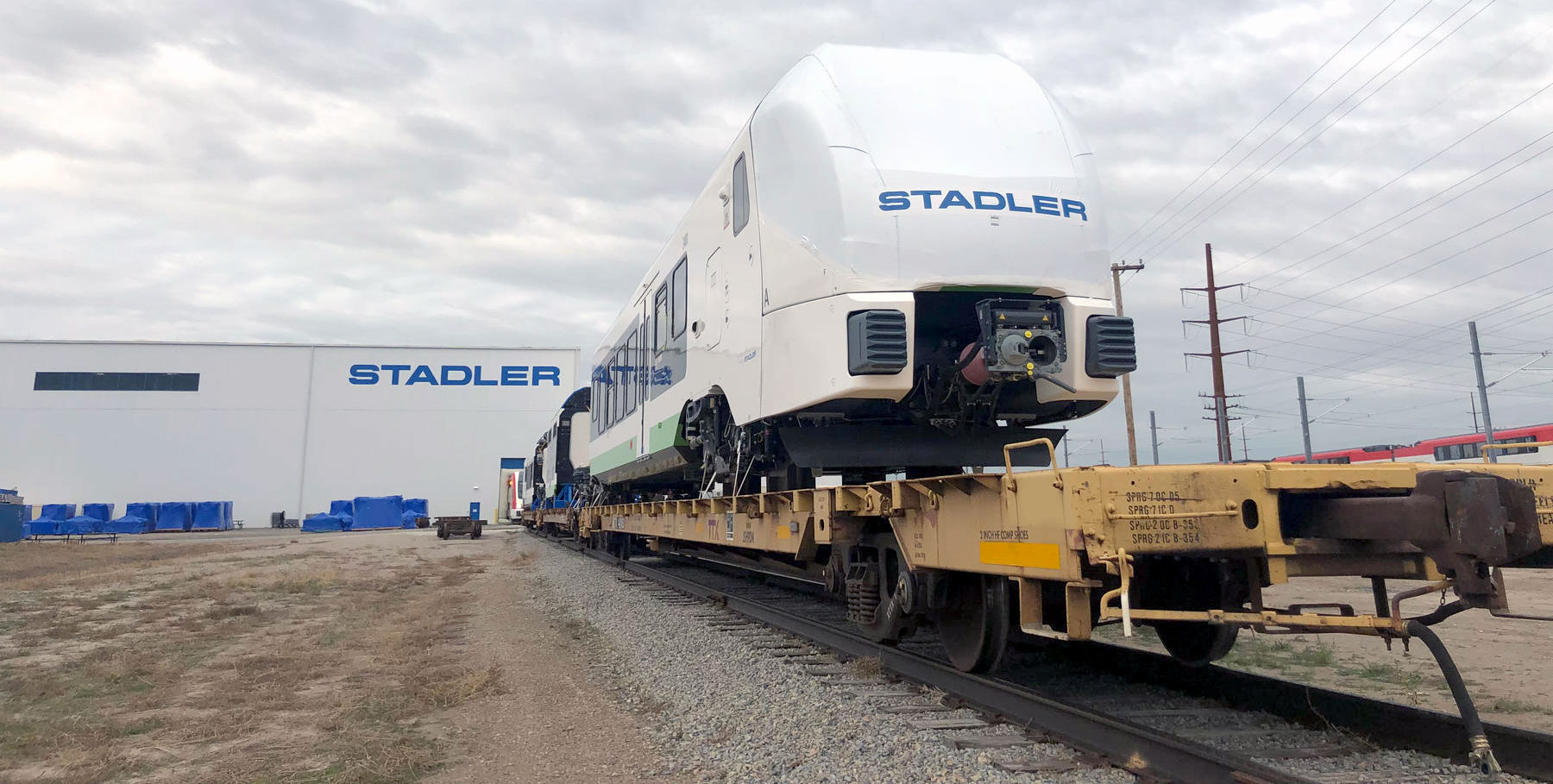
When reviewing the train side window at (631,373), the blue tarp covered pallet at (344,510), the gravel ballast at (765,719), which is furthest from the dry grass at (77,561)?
the blue tarp covered pallet at (344,510)

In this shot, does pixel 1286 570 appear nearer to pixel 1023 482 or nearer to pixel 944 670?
pixel 1023 482

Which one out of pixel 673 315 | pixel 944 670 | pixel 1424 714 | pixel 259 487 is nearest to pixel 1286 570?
pixel 1424 714

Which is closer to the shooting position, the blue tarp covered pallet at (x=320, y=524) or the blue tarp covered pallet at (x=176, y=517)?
the blue tarp covered pallet at (x=320, y=524)

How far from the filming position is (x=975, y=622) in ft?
16.7

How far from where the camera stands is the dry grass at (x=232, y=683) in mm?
4445

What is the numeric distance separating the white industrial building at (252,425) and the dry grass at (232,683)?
35.7 meters

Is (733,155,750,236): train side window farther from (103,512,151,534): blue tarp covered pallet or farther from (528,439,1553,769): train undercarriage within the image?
(103,512,151,534): blue tarp covered pallet

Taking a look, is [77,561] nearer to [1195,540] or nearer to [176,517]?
[1195,540]

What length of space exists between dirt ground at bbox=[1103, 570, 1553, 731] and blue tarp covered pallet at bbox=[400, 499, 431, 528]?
4410cm

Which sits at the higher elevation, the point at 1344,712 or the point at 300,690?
the point at 1344,712

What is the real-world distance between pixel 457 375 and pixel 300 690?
1744 inches

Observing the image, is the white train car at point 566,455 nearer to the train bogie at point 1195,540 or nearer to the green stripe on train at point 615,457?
the green stripe on train at point 615,457

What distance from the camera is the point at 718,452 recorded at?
757cm

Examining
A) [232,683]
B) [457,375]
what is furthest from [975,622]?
[457,375]
